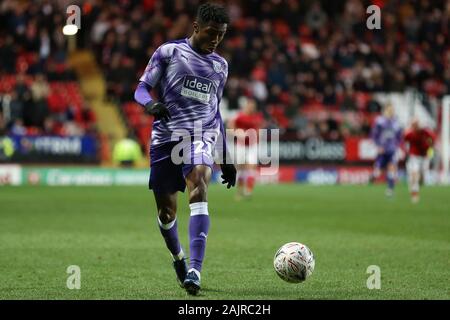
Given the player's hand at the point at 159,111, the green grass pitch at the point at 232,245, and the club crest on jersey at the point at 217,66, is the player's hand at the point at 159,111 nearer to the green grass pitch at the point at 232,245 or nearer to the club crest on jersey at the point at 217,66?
the club crest on jersey at the point at 217,66

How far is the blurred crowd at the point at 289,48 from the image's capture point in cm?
2817

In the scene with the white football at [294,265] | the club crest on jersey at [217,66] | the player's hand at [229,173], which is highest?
the club crest on jersey at [217,66]

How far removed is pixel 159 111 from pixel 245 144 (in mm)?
15398

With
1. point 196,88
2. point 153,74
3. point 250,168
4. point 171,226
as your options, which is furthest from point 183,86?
point 250,168

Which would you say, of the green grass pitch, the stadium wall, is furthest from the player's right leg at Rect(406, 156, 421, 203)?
the stadium wall

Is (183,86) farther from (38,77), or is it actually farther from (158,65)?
(38,77)

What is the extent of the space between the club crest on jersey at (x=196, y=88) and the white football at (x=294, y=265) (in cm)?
150

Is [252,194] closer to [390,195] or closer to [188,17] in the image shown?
[390,195]

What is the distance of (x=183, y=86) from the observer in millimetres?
7762

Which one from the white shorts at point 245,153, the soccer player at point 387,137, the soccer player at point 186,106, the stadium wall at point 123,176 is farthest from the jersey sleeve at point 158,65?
the stadium wall at point 123,176

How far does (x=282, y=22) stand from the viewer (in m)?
32.2

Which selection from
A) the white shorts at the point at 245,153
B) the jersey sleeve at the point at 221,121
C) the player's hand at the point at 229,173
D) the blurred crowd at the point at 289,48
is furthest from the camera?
the blurred crowd at the point at 289,48

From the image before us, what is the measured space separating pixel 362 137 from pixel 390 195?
684cm
